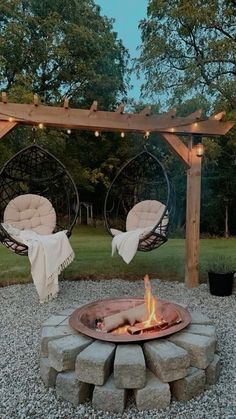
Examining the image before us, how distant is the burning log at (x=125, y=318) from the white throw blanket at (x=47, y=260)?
1.24 m

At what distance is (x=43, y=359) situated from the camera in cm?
204

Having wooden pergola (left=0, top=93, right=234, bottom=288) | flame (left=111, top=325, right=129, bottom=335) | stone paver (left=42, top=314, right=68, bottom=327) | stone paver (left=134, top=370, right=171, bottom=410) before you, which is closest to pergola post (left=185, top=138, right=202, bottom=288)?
wooden pergola (left=0, top=93, right=234, bottom=288)

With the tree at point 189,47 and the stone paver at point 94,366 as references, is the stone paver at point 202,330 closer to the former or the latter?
the stone paver at point 94,366

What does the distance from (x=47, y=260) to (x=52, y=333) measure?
1.33 meters

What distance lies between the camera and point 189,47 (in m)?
7.96

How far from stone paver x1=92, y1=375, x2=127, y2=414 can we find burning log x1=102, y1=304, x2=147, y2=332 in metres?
0.43

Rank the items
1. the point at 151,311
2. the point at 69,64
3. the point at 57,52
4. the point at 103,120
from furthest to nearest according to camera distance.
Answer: the point at 69,64 → the point at 57,52 → the point at 103,120 → the point at 151,311

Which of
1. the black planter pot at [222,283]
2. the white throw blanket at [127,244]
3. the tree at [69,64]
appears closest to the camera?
the white throw blanket at [127,244]

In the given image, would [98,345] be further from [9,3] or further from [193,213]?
[9,3]

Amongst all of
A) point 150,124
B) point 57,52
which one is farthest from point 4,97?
point 57,52

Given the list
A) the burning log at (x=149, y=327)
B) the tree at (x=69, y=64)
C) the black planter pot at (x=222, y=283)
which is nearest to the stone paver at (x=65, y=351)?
the burning log at (x=149, y=327)

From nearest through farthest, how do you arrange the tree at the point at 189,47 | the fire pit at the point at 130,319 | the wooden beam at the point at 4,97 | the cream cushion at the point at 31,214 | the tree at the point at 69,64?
the fire pit at the point at 130,319 < the wooden beam at the point at 4,97 < the cream cushion at the point at 31,214 < the tree at the point at 189,47 < the tree at the point at 69,64

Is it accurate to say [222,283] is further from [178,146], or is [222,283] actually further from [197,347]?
[197,347]

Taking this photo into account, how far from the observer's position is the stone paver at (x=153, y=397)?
5.75 ft
